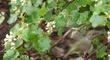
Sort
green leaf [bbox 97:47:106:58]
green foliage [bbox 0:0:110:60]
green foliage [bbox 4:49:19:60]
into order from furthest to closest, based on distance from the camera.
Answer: green leaf [bbox 97:47:106:58]
green foliage [bbox 4:49:19:60]
green foliage [bbox 0:0:110:60]

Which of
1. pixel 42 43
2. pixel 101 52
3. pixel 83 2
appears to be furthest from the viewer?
pixel 101 52

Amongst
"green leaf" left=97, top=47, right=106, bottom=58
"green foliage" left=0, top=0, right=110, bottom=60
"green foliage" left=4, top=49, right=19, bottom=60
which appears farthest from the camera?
"green leaf" left=97, top=47, right=106, bottom=58

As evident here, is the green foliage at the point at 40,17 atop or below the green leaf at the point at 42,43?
atop

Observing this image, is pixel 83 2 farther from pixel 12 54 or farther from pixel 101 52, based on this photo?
pixel 101 52

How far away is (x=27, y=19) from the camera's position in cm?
165

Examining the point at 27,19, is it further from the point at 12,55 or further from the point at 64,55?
the point at 64,55

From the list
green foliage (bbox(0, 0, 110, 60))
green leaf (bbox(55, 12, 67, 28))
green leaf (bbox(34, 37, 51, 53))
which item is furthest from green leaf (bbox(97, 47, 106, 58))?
green leaf (bbox(34, 37, 51, 53))

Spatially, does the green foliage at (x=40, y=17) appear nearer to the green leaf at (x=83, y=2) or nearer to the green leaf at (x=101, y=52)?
the green leaf at (x=83, y=2)

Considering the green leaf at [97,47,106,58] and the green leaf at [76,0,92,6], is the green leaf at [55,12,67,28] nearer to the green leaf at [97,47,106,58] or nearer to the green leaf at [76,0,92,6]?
the green leaf at [76,0,92,6]

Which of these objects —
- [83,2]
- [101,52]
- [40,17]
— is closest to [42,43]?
[40,17]

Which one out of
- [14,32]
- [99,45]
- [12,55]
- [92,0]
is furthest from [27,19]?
[99,45]

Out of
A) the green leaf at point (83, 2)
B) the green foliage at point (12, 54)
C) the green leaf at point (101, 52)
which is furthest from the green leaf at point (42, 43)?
the green leaf at point (101, 52)

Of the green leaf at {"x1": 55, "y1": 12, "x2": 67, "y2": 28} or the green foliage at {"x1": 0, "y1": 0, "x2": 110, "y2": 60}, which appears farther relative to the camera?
the green leaf at {"x1": 55, "y1": 12, "x2": 67, "y2": 28}

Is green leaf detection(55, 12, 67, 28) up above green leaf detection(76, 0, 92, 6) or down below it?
below
